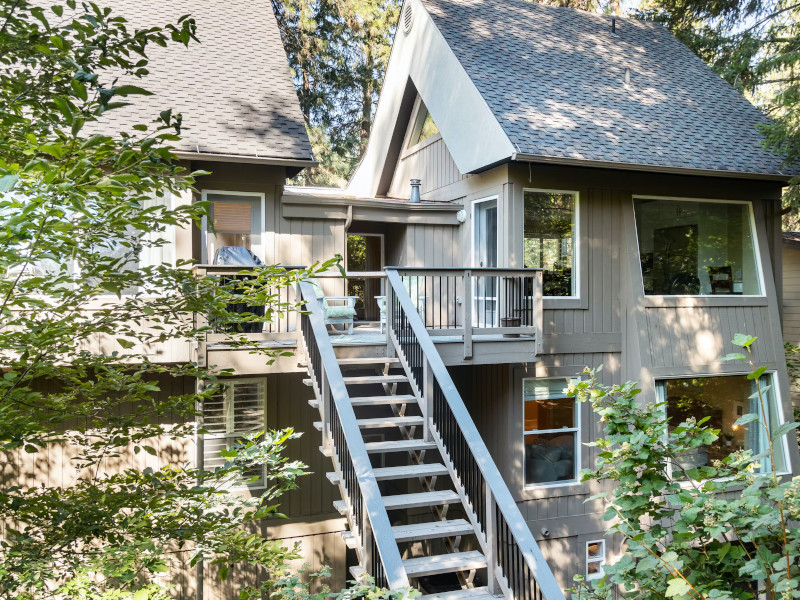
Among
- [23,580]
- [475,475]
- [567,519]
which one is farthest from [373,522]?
[567,519]

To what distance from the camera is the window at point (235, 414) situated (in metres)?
8.06

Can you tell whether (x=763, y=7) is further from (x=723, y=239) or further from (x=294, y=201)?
(x=294, y=201)

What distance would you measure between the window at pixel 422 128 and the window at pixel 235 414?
16.7 feet

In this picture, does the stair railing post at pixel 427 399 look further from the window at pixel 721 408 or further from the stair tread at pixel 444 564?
the window at pixel 721 408

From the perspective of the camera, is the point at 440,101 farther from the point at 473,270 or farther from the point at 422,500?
the point at 422,500

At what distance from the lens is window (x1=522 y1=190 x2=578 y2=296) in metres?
8.20

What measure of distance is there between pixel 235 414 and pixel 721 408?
21.9 ft

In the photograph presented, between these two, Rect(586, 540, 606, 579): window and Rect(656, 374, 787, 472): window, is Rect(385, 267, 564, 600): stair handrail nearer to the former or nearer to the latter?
Rect(586, 540, 606, 579): window

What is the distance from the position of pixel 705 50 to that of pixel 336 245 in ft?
34.0

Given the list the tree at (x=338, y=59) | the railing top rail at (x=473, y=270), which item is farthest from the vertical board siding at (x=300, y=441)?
the tree at (x=338, y=59)

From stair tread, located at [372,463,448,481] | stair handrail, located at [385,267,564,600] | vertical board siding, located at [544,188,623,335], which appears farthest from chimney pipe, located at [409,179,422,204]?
stair tread, located at [372,463,448,481]

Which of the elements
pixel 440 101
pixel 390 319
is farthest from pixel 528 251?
pixel 440 101

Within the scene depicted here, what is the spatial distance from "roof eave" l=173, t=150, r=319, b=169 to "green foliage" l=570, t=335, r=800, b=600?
614 centimetres

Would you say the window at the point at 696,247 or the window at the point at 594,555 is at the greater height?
the window at the point at 696,247
